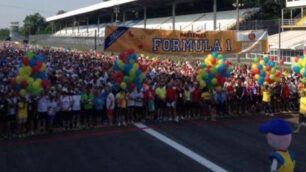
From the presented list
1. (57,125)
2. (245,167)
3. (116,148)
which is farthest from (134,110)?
(245,167)

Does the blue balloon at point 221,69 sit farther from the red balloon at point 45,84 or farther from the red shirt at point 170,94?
the red balloon at point 45,84

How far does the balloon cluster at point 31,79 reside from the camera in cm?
1425

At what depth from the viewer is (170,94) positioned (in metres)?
16.5

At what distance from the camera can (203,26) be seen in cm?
5628

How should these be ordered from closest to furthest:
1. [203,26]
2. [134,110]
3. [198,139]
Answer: [198,139], [134,110], [203,26]

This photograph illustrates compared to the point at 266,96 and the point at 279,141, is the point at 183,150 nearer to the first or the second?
the point at 279,141

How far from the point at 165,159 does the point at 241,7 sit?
50953mm

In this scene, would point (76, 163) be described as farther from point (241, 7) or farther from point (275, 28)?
point (241, 7)

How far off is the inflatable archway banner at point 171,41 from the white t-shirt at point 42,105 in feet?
11.3

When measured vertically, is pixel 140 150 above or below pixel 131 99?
below

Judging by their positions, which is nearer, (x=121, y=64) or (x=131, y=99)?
(x=121, y=64)

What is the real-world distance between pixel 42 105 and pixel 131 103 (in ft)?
10.2

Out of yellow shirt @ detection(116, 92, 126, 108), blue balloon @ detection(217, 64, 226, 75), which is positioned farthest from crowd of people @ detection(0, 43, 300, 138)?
blue balloon @ detection(217, 64, 226, 75)

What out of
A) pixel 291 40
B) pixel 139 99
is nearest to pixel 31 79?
pixel 139 99
